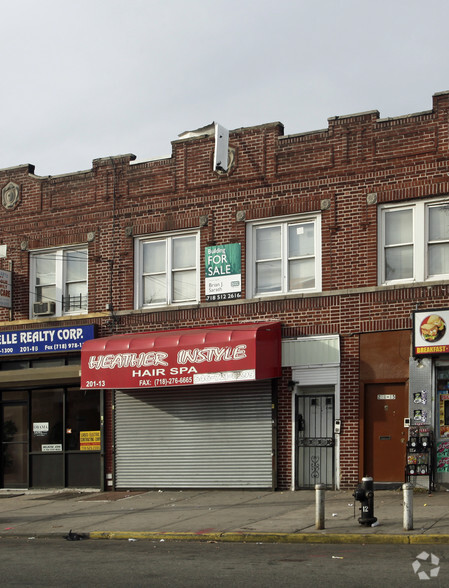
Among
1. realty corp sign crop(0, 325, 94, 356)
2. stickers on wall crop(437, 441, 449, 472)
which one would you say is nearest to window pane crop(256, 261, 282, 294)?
realty corp sign crop(0, 325, 94, 356)

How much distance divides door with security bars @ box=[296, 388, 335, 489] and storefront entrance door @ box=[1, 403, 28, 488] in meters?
8.00

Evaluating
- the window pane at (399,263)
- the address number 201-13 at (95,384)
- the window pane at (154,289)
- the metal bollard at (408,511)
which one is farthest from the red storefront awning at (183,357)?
the metal bollard at (408,511)

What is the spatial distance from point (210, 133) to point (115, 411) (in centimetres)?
730

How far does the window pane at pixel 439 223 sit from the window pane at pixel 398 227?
1.46 feet

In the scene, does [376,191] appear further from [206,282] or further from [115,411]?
[115,411]

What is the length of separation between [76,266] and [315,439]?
8.02 meters

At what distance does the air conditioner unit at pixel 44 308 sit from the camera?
22953 millimetres

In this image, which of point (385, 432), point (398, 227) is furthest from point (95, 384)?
point (398, 227)

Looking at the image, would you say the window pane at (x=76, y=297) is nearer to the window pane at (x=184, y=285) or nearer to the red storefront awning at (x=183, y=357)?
the red storefront awning at (x=183, y=357)

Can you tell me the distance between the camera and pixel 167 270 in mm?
21781

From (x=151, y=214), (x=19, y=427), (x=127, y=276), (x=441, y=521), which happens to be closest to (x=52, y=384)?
(x=19, y=427)

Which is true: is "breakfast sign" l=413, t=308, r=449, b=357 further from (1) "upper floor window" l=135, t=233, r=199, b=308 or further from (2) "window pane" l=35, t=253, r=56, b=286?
(2) "window pane" l=35, t=253, r=56, b=286

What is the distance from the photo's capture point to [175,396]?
21203 mm

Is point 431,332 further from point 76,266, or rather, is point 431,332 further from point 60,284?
point 60,284
